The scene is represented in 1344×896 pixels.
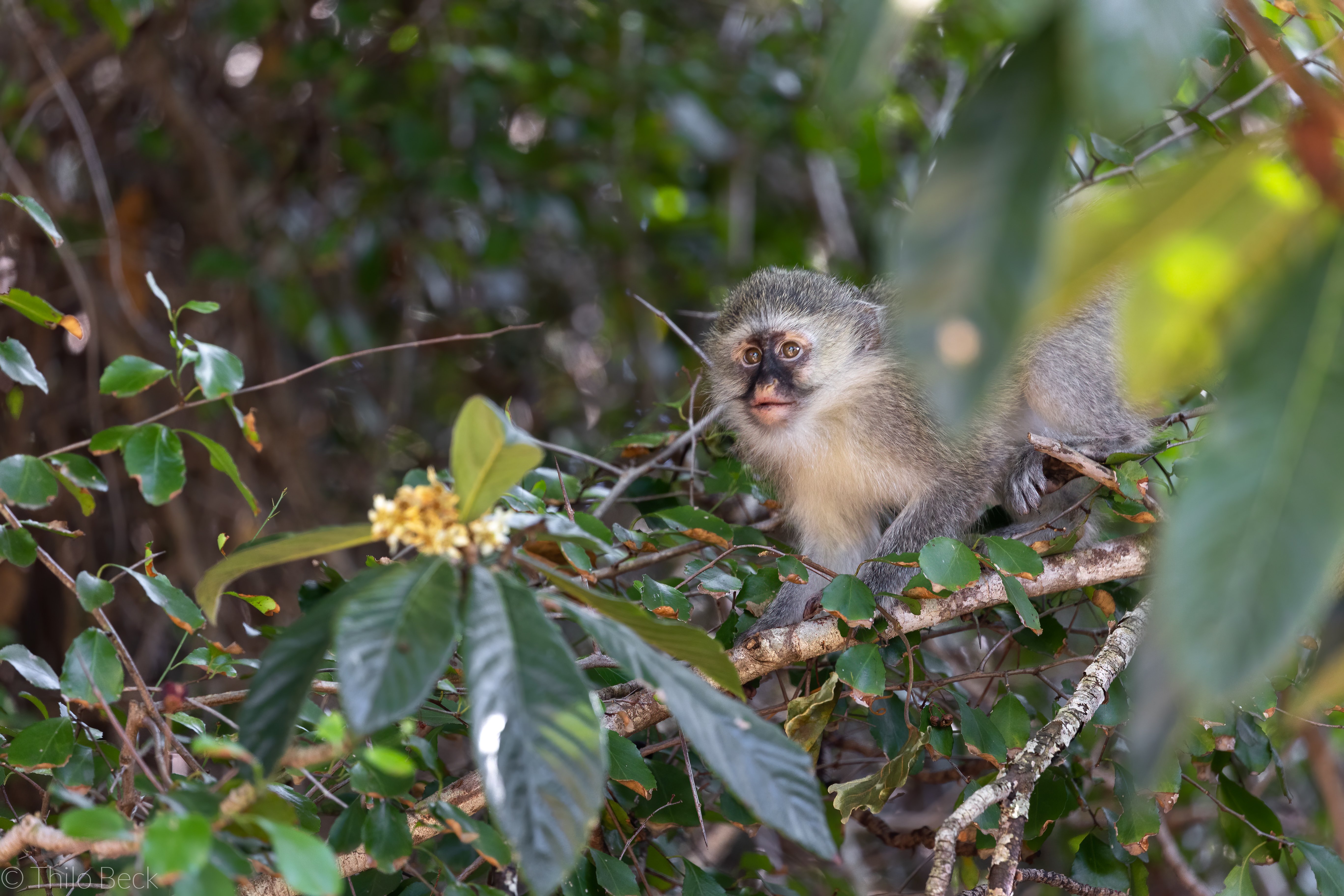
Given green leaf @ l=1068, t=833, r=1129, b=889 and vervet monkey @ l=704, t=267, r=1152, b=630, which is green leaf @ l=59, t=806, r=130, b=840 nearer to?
green leaf @ l=1068, t=833, r=1129, b=889

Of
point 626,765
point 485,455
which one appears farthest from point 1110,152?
point 485,455

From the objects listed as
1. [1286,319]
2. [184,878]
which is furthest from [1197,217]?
[184,878]

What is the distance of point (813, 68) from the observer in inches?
216

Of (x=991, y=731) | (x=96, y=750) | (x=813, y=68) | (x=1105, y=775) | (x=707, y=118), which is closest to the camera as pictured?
(x=96, y=750)

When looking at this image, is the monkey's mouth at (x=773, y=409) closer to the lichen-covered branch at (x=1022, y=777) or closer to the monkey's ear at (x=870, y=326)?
the monkey's ear at (x=870, y=326)

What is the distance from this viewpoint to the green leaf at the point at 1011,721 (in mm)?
2176

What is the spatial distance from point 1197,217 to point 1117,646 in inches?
61.4

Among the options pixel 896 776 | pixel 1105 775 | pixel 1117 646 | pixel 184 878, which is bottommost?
pixel 1105 775

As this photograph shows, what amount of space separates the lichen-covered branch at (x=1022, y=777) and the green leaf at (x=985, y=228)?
1.05 m

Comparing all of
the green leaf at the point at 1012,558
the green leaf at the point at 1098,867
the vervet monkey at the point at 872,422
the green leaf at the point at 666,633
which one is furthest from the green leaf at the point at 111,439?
the green leaf at the point at 1098,867

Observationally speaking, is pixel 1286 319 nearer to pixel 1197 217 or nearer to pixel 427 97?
pixel 1197 217

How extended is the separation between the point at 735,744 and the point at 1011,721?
44.9 inches

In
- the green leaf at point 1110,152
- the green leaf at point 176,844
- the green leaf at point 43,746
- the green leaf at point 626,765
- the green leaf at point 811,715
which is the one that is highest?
the green leaf at point 1110,152

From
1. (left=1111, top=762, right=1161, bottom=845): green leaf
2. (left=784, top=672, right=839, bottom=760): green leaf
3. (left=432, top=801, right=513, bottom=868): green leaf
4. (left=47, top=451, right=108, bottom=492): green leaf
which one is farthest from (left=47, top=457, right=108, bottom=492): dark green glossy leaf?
(left=1111, top=762, right=1161, bottom=845): green leaf
